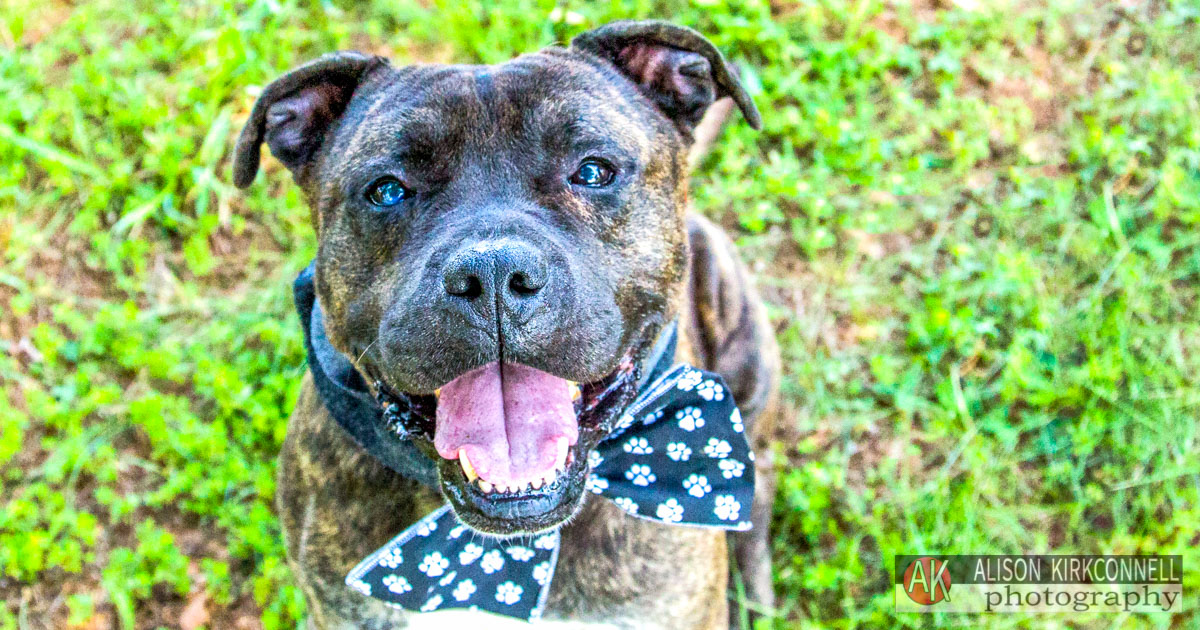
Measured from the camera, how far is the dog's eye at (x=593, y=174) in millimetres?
2648

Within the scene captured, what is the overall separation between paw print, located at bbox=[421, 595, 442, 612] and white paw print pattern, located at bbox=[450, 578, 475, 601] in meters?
0.05

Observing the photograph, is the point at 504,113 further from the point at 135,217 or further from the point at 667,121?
the point at 135,217

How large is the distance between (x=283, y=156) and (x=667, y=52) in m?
1.19

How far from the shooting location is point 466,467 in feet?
8.17

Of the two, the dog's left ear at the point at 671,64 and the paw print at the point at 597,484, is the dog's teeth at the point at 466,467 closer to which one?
the paw print at the point at 597,484

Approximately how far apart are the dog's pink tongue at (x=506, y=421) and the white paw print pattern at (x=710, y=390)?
0.45 metres

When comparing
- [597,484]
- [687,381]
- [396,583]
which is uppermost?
[687,381]

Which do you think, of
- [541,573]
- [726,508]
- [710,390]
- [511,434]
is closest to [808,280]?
[710,390]

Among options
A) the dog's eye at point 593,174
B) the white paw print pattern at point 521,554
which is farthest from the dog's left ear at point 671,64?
the white paw print pattern at point 521,554

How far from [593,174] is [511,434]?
73cm

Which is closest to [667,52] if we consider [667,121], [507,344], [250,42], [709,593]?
[667,121]

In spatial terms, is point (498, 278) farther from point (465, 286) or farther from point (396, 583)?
point (396, 583)

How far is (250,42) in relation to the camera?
4.80 meters

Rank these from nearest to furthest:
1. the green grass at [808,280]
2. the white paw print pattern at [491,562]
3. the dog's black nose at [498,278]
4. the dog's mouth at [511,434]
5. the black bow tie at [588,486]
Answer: the dog's black nose at [498,278] → the dog's mouth at [511,434] → the black bow tie at [588,486] → the white paw print pattern at [491,562] → the green grass at [808,280]
